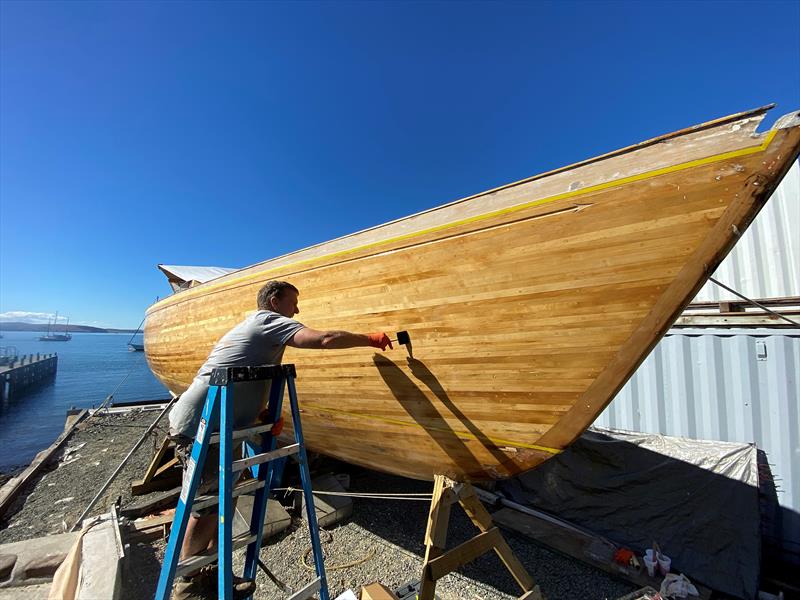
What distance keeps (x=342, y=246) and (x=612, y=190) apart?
6.50 ft

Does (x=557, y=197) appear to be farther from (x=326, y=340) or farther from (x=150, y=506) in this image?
(x=150, y=506)

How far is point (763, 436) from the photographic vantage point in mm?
4281

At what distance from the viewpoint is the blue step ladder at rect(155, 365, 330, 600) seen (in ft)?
6.44

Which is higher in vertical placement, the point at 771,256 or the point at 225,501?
the point at 771,256

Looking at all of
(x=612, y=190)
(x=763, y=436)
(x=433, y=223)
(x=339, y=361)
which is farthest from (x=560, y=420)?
(x=763, y=436)

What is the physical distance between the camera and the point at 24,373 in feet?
103

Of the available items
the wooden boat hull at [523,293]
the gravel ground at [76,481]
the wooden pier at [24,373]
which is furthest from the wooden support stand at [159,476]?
the wooden pier at [24,373]

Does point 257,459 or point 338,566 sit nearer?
point 257,459

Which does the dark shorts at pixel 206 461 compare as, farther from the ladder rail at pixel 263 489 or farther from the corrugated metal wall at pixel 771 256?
the corrugated metal wall at pixel 771 256

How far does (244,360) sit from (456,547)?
1.81 metres

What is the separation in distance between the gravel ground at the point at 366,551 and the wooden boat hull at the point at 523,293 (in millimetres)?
1057

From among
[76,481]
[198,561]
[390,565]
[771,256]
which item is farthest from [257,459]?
[771,256]

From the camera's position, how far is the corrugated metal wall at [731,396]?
Answer: 4125 millimetres

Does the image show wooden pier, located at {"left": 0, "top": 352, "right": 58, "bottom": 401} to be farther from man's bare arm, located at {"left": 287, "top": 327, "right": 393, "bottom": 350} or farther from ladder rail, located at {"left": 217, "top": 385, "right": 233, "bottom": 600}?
man's bare arm, located at {"left": 287, "top": 327, "right": 393, "bottom": 350}
